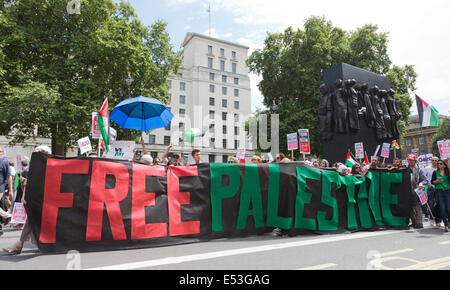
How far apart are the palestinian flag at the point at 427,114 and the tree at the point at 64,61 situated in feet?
53.8

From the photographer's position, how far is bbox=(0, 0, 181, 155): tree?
55.8 ft

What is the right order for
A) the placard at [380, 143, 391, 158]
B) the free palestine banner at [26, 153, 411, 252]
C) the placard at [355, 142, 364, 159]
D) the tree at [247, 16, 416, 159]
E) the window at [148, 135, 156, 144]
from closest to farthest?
the free palestine banner at [26, 153, 411, 252], the placard at [355, 142, 364, 159], the placard at [380, 143, 391, 158], the tree at [247, 16, 416, 159], the window at [148, 135, 156, 144]

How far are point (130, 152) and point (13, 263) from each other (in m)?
6.43

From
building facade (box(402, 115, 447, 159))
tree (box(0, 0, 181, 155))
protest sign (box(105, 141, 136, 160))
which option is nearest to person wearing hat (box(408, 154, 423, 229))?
protest sign (box(105, 141, 136, 160))

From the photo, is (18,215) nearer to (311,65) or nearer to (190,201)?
(190,201)

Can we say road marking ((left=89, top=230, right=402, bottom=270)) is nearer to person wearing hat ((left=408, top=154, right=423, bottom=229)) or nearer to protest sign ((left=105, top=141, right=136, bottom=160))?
person wearing hat ((left=408, top=154, right=423, bottom=229))

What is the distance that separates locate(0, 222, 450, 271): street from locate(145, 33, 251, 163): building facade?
48.5m

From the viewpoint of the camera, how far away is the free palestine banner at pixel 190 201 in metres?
5.19

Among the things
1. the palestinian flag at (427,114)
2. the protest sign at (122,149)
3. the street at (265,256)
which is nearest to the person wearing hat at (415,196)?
the street at (265,256)

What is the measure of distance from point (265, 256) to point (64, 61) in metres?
18.9

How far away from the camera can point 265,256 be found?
15.9 ft

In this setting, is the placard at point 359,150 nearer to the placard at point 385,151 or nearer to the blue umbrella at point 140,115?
the placard at point 385,151
